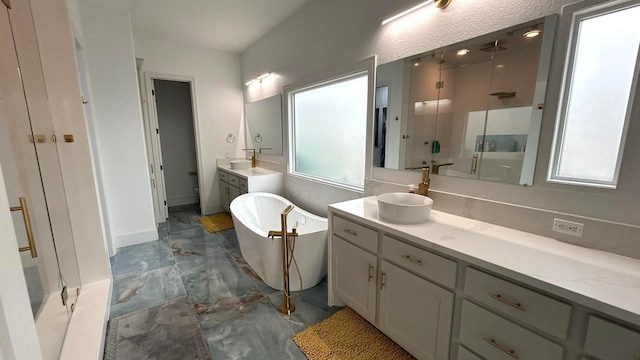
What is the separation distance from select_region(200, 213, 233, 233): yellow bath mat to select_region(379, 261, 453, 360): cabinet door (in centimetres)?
295

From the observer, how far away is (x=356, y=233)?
5.70ft

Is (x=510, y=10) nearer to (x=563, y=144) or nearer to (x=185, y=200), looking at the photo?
(x=563, y=144)

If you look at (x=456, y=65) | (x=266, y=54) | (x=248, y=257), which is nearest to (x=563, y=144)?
(x=456, y=65)

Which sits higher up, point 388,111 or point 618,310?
point 388,111

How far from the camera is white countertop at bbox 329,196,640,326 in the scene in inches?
34.2

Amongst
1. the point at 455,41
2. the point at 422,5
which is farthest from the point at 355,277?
the point at 422,5

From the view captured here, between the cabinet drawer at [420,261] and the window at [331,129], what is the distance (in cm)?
106

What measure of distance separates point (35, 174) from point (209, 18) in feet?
8.33

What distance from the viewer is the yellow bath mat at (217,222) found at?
3.90 metres

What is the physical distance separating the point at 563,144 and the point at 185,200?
5718 millimetres

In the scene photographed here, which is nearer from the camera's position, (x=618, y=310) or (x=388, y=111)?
(x=618, y=310)

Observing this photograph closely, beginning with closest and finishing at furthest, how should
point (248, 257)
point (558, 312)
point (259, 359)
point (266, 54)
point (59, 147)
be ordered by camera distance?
point (558, 312) → point (259, 359) → point (59, 147) → point (248, 257) → point (266, 54)

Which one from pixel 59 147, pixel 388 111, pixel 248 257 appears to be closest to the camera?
pixel 59 147

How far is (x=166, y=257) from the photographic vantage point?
302 cm
